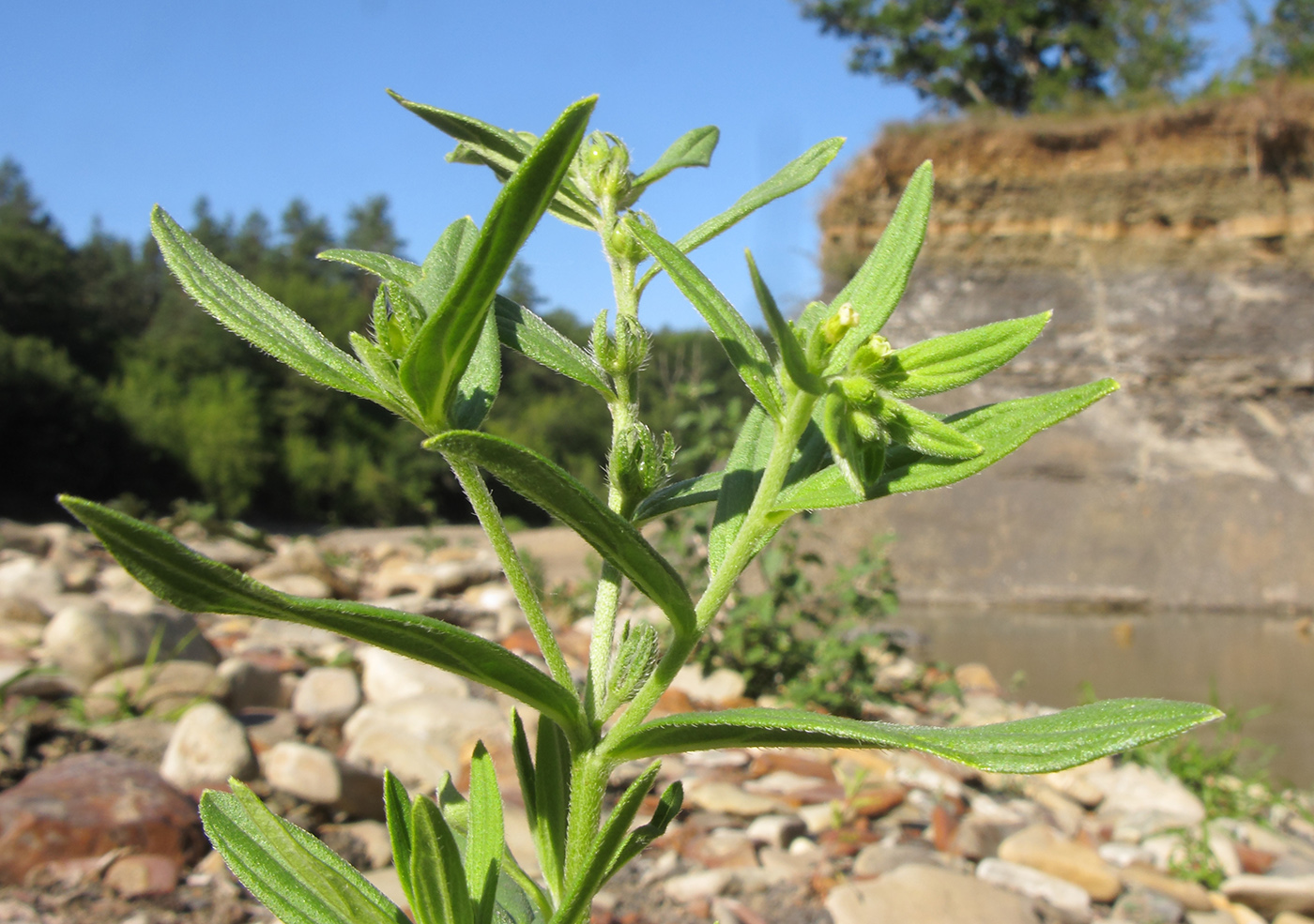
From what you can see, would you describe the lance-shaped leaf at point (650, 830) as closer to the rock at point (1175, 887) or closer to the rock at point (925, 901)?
the rock at point (925, 901)

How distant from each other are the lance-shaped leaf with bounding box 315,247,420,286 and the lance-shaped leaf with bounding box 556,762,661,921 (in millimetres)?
427

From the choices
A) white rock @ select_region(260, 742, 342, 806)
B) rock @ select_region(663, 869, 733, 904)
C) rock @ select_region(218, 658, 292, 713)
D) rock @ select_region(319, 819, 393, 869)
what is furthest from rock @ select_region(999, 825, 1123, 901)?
rock @ select_region(218, 658, 292, 713)

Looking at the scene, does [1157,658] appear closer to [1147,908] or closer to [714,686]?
[714,686]

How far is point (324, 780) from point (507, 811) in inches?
22.5

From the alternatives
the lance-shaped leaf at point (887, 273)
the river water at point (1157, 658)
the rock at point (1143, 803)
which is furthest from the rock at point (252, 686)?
the river water at point (1157, 658)

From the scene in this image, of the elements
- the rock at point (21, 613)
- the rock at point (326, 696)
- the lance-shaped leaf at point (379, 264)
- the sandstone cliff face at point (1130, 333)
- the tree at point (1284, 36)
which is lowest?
the rock at point (21, 613)

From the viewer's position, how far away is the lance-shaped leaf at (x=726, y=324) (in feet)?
2.09

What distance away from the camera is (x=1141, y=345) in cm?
933

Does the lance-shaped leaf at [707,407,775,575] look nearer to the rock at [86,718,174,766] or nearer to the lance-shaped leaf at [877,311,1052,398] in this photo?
the lance-shaped leaf at [877,311,1052,398]

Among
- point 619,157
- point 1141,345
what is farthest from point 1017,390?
point 619,157

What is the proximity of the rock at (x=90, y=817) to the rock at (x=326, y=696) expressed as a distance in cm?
112

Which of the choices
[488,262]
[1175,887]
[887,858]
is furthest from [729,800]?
[488,262]

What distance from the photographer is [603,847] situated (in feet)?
2.13

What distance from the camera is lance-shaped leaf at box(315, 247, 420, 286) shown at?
0.77m
